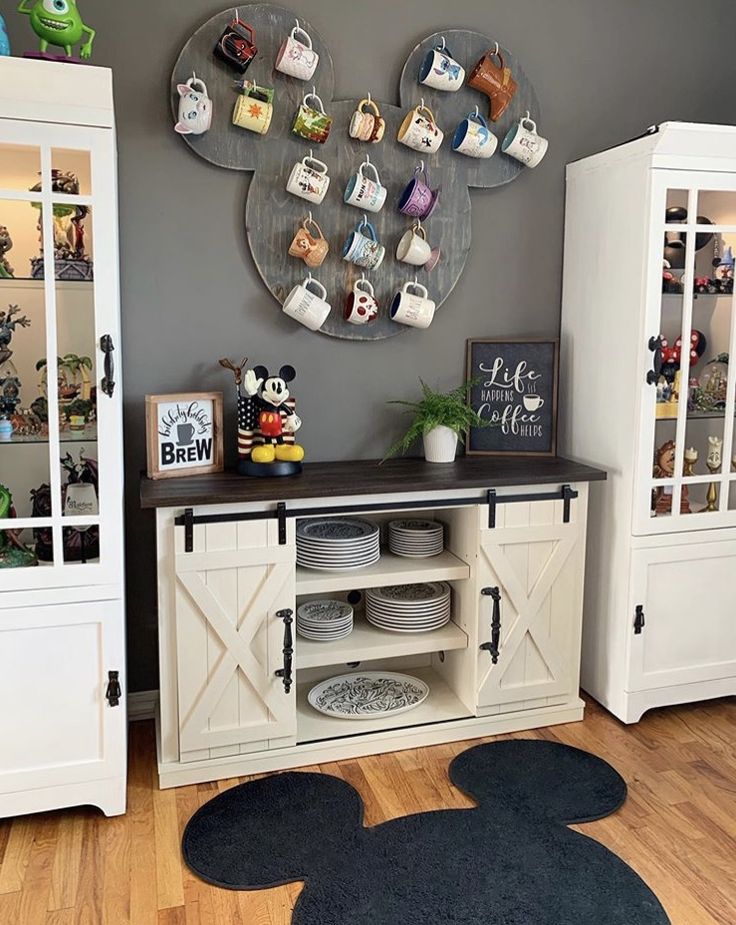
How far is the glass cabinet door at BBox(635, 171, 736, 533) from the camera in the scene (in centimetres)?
264

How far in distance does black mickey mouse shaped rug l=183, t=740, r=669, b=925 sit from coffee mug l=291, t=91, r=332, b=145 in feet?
6.32

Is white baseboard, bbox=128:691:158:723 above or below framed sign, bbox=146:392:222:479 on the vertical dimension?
below

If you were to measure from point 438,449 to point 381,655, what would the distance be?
0.69 metres

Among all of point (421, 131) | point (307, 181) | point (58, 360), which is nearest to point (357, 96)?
point (421, 131)

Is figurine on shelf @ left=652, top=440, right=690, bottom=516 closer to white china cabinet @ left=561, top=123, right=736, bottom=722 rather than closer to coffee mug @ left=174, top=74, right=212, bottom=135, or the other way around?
white china cabinet @ left=561, top=123, right=736, bottom=722

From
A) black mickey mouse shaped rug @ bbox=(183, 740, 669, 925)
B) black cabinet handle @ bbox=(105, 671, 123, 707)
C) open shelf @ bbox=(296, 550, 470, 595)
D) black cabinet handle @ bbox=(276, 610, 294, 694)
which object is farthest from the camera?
open shelf @ bbox=(296, 550, 470, 595)

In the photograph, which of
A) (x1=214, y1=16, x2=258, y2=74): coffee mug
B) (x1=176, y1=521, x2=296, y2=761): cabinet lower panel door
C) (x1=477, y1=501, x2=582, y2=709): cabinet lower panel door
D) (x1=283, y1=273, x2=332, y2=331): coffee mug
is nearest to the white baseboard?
(x1=176, y1=521, x2=296, y2=761): cabinet lower panel door

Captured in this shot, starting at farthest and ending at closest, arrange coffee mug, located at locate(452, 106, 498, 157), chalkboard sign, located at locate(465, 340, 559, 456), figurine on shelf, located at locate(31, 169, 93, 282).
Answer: chalkboard sign, located at locate(465, 340, 559, 456), coffee mug, located at locate(452, 106, 498, 157), figurine on shelf, located at locate(31, 169, 93, 282)

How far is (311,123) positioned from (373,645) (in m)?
1.63

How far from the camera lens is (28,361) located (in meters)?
2.13

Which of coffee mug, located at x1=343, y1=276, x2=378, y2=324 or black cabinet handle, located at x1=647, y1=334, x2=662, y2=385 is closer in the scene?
black cabinet handle, located at x1=647, y1=334, x2=662, y2=385

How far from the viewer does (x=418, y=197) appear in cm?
277

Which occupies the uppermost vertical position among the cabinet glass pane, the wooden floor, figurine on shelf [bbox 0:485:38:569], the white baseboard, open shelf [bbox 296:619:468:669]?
the cabinet glass pane

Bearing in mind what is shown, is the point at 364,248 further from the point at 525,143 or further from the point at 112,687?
the point at 112,687
